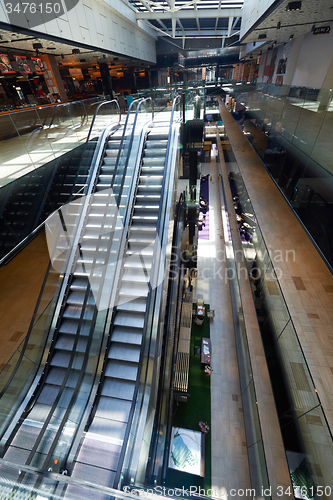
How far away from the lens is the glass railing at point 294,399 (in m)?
2.53

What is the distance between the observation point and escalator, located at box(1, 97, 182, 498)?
11.2 ft

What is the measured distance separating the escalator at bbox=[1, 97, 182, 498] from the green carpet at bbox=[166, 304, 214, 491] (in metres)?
3.16

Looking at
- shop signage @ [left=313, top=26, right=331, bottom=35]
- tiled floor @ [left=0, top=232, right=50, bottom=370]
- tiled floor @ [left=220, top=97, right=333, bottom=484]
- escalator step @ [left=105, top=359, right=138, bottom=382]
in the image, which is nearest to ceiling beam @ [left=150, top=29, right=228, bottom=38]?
shop signage @ [left=313, top=26, right=331, bottom=35]

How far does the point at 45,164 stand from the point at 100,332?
4329 millimetres

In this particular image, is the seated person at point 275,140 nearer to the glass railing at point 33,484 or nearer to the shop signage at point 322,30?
the shop signage at point 322,30

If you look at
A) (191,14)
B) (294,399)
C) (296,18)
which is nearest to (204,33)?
(191,14)

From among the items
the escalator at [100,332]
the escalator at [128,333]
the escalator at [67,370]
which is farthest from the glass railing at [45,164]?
the escalator at [128,333]

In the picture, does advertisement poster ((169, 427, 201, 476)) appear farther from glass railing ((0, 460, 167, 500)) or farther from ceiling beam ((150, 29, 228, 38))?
ceiling beam ((150, 29, 228, 38))

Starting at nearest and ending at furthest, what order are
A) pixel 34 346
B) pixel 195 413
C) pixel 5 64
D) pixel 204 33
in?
pixel 34 346
pixel 195 413
pixel 5 64
pixel 204 33

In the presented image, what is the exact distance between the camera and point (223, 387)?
6816mm

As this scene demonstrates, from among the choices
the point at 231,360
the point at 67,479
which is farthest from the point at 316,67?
the point at 67,479

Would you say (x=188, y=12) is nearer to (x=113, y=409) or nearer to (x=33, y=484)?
(x=113, y=409)

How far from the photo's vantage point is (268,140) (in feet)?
24.7

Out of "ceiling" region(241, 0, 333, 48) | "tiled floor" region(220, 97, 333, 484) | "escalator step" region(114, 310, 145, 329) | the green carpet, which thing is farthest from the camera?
"ceiling" region(241, 0, 333, 48)
